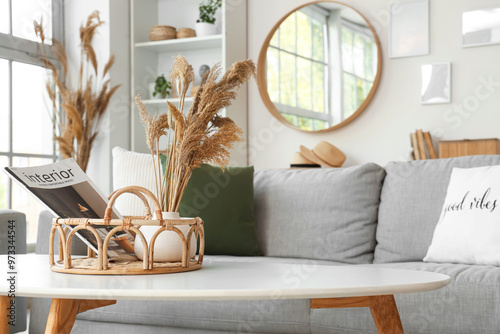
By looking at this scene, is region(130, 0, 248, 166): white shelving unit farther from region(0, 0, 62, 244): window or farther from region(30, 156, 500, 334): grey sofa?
region(30, 156, 500, 334): grey sofa

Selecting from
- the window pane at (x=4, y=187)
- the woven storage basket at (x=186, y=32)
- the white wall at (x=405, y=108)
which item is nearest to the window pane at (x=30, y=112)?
the window pane at (x=4, y=187)

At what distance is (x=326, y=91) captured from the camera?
152 inches

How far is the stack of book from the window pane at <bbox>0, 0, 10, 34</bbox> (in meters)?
2.54

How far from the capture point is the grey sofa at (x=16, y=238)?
2264 mm

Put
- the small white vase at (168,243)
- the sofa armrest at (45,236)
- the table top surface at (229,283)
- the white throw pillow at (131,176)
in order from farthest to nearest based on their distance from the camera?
the white throw pillow at (131,176) < the sofa armrest at (45,236) < the small white vase at (168,243) < the table top surface at (229,283)

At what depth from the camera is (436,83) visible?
11.6 feet

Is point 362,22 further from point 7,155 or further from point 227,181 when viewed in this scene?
point 7,155

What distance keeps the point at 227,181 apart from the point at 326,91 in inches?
60.3

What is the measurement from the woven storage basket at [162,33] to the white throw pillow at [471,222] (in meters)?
2.47

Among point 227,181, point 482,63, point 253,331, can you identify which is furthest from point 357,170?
point 482,63

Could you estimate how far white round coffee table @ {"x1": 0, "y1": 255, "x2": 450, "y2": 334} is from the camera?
105cm

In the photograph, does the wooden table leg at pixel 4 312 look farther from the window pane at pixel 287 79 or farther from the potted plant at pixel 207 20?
the potted plant at pixel 207 20

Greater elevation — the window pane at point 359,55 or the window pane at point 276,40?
the window pane at point 276,40

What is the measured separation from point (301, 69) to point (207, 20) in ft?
2.35
